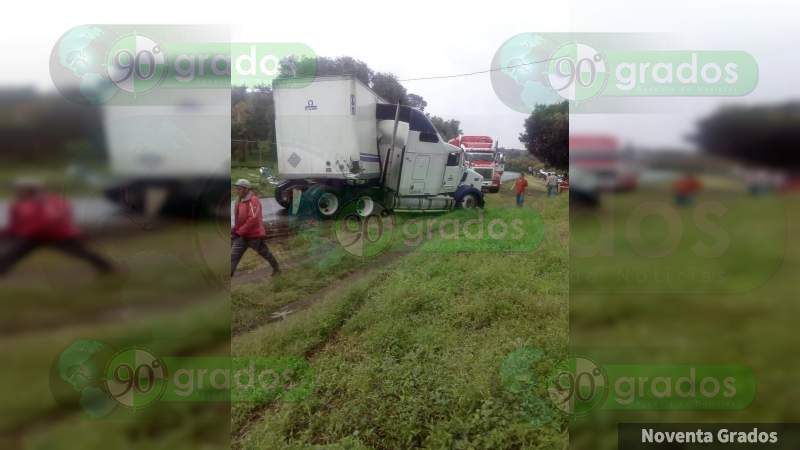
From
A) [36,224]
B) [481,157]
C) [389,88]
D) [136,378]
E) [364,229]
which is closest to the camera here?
[36,224]

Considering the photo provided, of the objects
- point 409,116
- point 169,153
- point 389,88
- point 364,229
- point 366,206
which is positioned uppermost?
point 389,88

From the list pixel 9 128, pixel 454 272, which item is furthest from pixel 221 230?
pixel 454 272

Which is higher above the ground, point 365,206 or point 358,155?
point 358,155

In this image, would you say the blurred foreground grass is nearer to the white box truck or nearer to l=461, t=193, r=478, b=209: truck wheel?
the white box truck

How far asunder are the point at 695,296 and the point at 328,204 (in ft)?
6.65

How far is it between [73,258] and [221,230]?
27.4 inches

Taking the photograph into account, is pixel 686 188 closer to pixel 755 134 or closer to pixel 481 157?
pixel 755 134

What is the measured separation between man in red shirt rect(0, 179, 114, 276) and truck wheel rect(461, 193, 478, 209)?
2019mm

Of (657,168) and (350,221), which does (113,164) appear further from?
(657,168)

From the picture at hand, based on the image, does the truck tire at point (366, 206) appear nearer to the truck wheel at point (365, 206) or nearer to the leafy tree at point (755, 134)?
the truck wheel at point (365, 206)

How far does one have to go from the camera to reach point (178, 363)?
A: 6.71 feet

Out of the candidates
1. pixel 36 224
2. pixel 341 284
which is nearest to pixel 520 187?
pixel 341 284

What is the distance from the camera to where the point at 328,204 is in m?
2.40

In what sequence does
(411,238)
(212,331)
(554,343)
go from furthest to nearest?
(411,238)
(554,343)
(212,331)
